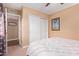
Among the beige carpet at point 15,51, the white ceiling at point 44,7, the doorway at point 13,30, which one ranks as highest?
the white ceiling at point 44,7

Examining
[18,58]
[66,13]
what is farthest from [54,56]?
[66,13]

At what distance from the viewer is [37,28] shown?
1.37 metres

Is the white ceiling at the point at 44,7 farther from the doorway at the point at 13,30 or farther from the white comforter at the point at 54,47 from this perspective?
the white comforter at the point at 54,47

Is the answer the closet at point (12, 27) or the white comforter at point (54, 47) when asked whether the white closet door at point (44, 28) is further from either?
the closet at point (12, 27)

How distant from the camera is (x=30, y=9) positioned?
132 centimetres

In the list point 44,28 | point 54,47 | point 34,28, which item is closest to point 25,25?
point 34,28

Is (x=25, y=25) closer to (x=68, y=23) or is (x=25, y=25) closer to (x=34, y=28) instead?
(x=34, y=28)

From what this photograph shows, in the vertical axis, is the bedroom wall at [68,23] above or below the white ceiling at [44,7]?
below

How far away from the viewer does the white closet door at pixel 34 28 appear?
1.34m

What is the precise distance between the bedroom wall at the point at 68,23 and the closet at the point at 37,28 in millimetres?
91

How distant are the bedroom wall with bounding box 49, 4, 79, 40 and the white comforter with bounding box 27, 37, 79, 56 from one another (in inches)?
2.6

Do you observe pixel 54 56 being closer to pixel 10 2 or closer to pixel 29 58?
pixel 29 58

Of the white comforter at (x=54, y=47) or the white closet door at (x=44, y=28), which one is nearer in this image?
the white comforter at (x=54, y=47)

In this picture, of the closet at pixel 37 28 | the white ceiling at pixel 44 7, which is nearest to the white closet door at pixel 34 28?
the closet at pixel 37 28
